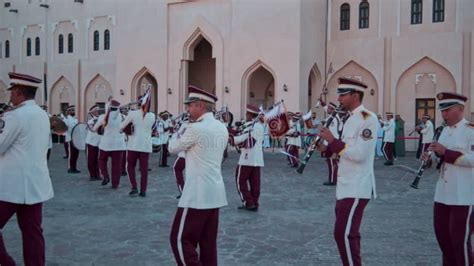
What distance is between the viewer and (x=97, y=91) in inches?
1358

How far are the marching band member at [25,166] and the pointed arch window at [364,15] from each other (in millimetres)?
24107

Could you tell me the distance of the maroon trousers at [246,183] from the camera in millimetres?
9414

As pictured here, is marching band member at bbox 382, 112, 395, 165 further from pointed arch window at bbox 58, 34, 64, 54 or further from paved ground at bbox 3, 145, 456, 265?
pointed arch window at bbox 58, 34, 64, 54

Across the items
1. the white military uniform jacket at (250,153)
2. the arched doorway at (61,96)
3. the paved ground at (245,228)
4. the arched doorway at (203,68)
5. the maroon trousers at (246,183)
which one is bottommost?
the paved ground at (245,228)

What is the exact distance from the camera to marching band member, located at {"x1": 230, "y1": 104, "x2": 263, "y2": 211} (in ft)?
30.7

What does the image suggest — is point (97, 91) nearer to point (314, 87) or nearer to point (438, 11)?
point (314, 87)

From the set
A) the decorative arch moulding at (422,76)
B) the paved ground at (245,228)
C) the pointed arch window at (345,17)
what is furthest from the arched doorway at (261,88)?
the paved ground at (245,228)

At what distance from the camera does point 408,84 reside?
26.0m

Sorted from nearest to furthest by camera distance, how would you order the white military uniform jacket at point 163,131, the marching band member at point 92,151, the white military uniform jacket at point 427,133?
the marching band member at point 92,151, the white military uniform jacket at point 163,131, the white military uniform jacket at point 427,133

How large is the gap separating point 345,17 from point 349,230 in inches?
954

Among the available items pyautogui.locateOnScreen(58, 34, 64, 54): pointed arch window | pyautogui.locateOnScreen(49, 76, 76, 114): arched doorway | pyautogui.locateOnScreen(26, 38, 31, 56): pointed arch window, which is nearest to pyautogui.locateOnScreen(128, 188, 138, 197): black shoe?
pyautogui.locateOnScreen(49, 76, 76, 114): arched doorway

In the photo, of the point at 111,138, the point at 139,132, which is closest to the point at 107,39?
the point at 111,138

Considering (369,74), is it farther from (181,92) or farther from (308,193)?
(308,193)

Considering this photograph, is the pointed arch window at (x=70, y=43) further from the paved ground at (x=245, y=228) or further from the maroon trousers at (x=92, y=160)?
the paved ground at (x=245, y=228)
